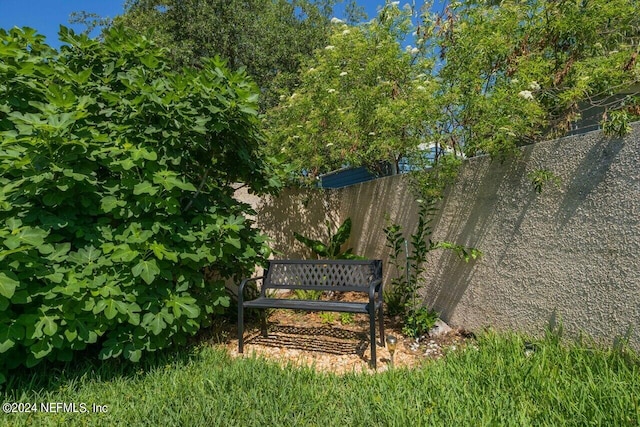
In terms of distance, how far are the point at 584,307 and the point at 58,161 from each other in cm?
411

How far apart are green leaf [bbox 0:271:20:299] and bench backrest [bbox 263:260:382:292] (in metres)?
2.44

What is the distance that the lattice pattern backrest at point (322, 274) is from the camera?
4.19 meters

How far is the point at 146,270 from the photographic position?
2959mm

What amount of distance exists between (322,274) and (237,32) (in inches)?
382

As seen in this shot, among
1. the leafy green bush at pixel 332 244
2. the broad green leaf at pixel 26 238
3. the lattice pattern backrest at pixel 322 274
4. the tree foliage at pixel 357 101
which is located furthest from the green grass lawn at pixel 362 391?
the leafy green bush at pixel 332 244

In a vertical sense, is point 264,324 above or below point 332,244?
below

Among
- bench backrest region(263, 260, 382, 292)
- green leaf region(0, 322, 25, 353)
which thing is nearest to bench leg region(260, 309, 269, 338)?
bench backrest region(263, 260, 382, 292)

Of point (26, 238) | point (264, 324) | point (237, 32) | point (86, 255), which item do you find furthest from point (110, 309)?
point (237, 32)

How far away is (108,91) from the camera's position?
3.25 m

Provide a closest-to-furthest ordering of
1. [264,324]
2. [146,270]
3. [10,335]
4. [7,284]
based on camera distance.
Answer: [7,284]
[10,335]
[146,270]
[264,324]

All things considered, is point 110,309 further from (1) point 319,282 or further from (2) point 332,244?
(2) point 332,244

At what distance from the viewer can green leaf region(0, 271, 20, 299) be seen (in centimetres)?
244

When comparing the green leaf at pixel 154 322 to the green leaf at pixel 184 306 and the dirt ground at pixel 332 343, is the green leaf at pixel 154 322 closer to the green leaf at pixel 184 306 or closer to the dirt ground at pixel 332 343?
the green leaf at pixel 184 306

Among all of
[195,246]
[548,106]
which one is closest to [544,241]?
[548,106]
